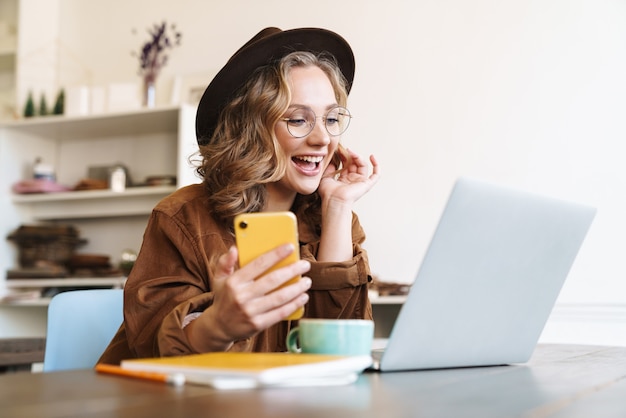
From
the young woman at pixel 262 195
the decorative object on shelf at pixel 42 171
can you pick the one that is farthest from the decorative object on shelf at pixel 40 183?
the young woman at pixel 262 195

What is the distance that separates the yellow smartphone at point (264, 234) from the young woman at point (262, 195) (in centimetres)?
21

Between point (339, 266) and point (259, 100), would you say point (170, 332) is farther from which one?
point (259, 100)

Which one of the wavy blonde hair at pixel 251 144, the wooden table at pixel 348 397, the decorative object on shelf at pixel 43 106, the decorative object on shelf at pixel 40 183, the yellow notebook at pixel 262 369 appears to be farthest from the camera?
the decorative object on shelf at pixel 43 106

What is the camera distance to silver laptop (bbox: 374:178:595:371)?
923 mm

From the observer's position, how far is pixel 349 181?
1.83 m

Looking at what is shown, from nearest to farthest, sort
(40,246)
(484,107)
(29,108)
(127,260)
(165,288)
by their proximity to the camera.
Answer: (165,288), (484,107), (127,260), (40,246), (29,108)

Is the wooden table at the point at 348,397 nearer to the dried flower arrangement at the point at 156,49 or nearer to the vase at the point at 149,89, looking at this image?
the vase at the point at 149,89

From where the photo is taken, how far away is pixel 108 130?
431 cm

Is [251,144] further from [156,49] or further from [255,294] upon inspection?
[156,49]

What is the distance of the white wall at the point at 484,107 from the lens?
340 centimetres

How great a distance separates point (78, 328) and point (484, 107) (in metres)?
2.58

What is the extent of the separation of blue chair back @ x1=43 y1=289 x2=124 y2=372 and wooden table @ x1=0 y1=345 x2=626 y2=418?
1.92 ft

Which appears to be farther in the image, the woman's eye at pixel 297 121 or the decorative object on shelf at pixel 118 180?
the decorative object on shelf at pixel 118 180

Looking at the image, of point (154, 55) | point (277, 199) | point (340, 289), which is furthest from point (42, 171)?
point (340, 289)
